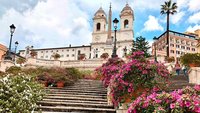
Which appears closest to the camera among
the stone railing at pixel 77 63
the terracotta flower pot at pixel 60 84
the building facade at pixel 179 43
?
the terracotta flower pot at pixel 60 84

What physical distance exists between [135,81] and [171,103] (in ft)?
13.0

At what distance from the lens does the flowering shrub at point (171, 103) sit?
14.2 ft

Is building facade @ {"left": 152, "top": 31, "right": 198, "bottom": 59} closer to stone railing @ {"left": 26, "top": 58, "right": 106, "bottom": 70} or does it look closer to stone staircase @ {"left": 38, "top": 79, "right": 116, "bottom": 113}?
stone railing @ {"left": 26, "top": 58, "right": 106, "bottom": 70}

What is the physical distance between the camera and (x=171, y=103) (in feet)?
15.1

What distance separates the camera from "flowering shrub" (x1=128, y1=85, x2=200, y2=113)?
4.34m

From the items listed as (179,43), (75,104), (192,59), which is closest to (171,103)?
(75,104)

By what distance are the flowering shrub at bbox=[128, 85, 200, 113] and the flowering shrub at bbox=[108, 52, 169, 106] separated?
3.28 m

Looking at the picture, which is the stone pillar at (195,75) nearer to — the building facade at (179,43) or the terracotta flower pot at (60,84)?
the terracotta flower pot at (60,84)

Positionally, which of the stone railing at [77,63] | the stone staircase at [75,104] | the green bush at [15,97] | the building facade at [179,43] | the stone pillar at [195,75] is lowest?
the stone staircase at [75,104]

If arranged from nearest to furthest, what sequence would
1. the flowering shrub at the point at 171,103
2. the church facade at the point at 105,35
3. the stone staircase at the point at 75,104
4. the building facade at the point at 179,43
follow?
the flowering shrub at the point at 171,103, the stone staircase at the point at 75,104, the church facade at the point at 105,35, the building facade at the point at 179,43

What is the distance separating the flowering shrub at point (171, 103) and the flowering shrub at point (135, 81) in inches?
129

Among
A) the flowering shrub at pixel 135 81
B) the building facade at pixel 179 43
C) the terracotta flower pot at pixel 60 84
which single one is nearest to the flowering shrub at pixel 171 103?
the flowering shrub at pixel 135 81

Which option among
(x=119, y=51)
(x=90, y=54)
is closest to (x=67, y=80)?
(x=119, y=51)

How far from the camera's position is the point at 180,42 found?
106188mm
